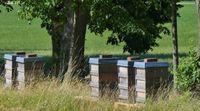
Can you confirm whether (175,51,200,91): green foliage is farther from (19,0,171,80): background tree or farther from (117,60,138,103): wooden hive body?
(19,0,171,80): background tree

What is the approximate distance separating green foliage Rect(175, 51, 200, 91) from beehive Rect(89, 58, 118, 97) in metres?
1.20

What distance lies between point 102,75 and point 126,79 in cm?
74

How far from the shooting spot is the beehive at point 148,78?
1061 cm

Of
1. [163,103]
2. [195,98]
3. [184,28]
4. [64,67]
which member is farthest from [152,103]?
[184,28]

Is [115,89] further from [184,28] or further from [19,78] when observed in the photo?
[184,28]

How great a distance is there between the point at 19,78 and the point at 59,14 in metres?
3.61

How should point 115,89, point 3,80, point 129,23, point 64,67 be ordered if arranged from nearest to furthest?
point 115,89 → point 3,80 → point 64,67 → point 129,23

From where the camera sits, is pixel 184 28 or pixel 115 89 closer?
pixel 115 89

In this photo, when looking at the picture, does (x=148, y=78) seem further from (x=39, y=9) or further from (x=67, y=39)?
(x=67, y=39)

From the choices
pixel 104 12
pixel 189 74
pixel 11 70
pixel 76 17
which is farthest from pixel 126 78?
pixel 76 17

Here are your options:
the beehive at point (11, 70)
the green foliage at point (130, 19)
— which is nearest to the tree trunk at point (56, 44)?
the green foliage at point (130, 19)

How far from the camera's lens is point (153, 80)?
1069cm

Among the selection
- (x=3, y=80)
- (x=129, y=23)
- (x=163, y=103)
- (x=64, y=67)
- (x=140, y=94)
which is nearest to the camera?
(x=163, y=103)

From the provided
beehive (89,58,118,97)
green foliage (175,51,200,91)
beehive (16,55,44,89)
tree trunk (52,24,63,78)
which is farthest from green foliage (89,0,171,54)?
green foliage (175,51,200,91)
